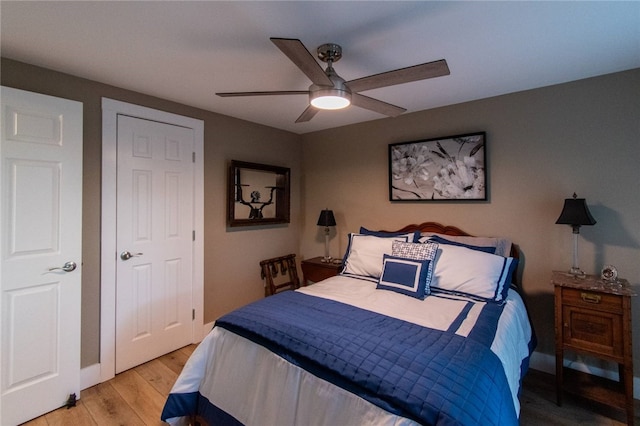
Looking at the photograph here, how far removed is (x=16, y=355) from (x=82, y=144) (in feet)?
4.77

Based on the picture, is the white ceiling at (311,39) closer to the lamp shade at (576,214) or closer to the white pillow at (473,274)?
the lamp shade at (576,214)

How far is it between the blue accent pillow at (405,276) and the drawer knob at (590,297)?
3.21 feet

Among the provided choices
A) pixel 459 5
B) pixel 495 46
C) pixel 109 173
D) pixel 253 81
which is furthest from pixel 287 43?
pixel 109 173

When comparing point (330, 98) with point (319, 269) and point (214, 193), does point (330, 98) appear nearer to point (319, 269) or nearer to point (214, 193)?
point (214, 193)

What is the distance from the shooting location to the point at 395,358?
1258 millimetres

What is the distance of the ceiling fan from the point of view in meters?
1.40

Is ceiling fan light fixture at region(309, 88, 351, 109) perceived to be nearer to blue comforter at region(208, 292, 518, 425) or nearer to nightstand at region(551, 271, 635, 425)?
blue comforter at region(208, 292, 518, 425)

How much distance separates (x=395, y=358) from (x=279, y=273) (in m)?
2.63

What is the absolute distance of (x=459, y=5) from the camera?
1.43 meters

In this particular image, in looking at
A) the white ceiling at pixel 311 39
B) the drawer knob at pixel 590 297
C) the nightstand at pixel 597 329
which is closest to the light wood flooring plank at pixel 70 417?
the white ceiling at pixel 311 39

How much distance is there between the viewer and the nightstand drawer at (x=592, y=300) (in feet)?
6.07

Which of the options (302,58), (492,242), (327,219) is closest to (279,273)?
(327,219)

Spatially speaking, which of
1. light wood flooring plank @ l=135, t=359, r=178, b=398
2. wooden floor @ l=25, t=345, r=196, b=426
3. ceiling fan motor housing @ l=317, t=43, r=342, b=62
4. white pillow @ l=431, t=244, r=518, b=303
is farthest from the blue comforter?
ceiling fan motor housing @ l=317, t=43, r=342, b=62

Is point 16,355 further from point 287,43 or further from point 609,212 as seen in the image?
point 609,212
